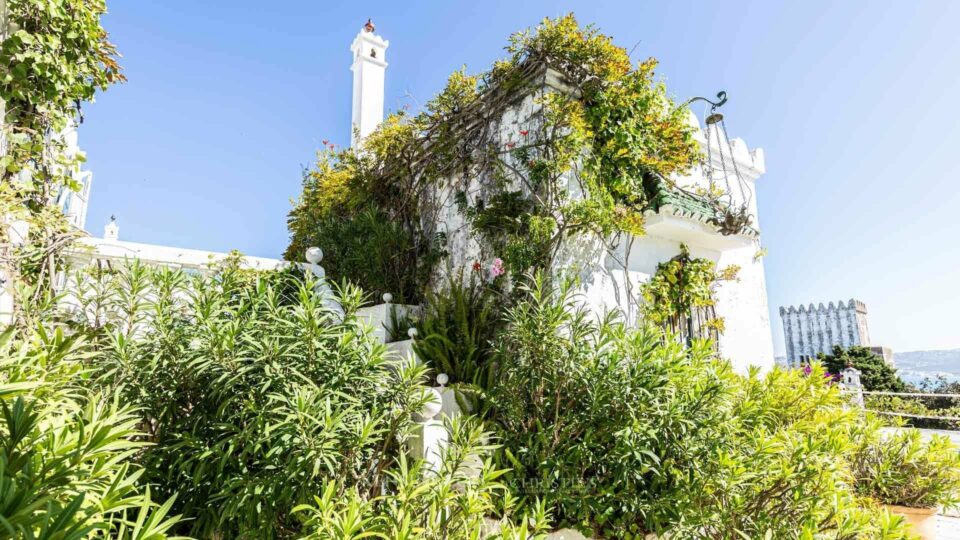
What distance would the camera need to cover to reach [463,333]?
201 inches

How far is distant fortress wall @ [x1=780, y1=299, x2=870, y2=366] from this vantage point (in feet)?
60.6

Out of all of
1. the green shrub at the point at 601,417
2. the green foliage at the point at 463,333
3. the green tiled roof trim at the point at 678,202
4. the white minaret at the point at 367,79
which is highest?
the white minaret at the point at 367,79

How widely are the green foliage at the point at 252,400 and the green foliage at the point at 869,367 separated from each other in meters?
13.3

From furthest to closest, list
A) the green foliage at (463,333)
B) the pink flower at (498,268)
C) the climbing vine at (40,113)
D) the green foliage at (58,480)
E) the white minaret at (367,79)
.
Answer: the white minaret at (367,79), the pink flower at (498,268), the green foliage at (463,333), the climbing vine at (40,113), the green foliage at (58,480)

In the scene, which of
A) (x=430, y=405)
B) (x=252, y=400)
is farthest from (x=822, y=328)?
(x=252, y=400)

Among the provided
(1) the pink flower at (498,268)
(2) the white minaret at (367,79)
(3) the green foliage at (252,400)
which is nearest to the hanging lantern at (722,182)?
(1) the pink flower at (498,268)

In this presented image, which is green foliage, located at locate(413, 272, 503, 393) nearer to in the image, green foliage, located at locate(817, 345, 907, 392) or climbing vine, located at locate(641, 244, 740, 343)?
climbing vine, located at locate(641, 244, 740, 343)

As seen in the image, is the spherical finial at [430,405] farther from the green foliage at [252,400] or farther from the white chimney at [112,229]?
the white chimney at [112,229]

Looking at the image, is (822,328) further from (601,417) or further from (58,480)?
(58,480)

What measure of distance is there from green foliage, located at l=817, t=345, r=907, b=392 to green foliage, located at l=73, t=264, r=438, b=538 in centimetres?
1330

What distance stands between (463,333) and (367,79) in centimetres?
750

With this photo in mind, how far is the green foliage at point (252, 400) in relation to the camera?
87.9 inches

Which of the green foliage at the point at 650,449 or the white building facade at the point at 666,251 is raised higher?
the white building facade at the point at 666,251

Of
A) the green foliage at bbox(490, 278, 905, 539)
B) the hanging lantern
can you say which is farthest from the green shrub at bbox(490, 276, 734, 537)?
the hanging lantern
